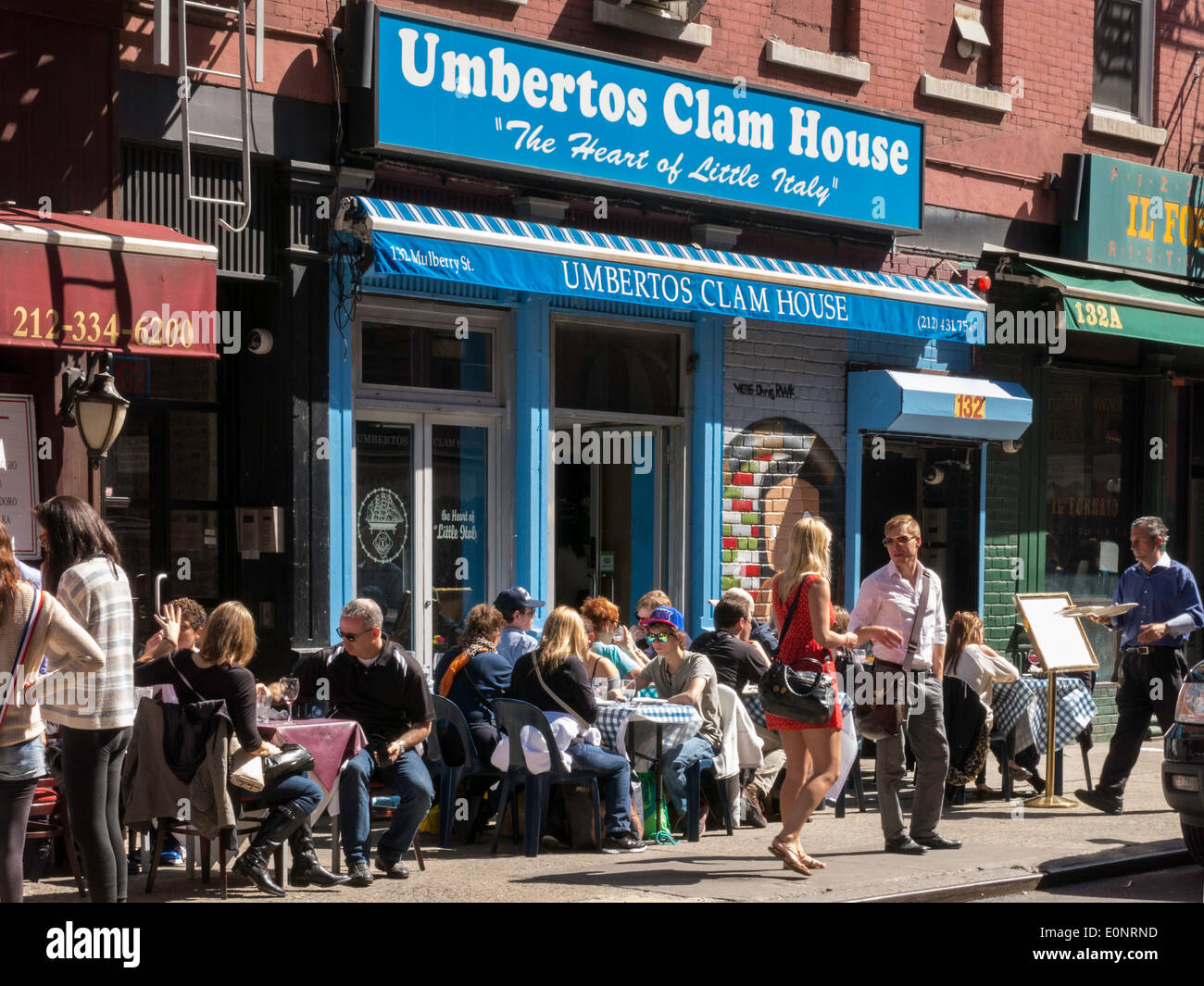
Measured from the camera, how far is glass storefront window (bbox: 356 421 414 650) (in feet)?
36.1

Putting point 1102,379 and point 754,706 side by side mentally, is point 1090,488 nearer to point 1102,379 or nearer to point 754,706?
point 1102,379

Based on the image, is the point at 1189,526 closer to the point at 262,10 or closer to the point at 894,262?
the point at 894,262

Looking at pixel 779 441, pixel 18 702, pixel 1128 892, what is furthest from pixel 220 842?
pixel 779 441

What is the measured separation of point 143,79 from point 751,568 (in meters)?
5.84

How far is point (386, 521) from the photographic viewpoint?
36.5ft

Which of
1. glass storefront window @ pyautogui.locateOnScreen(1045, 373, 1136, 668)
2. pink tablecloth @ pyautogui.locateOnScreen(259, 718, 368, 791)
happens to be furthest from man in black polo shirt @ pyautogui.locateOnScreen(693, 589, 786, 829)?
glass storefront window @ pyautogui.locateOnScreen(1045, 373, 1136, 668)

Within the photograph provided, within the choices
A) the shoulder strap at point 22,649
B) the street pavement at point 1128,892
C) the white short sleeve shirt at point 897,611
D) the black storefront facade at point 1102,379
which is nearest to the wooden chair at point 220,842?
the shoulder strap at point 22,649

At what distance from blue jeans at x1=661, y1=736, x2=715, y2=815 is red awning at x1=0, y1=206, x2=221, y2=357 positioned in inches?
141

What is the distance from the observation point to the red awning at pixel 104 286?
29.0 feet

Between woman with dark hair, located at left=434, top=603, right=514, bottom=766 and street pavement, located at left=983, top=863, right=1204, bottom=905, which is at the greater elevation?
woman with dark hair, located at left=434, top=603, right=514, bottom=766

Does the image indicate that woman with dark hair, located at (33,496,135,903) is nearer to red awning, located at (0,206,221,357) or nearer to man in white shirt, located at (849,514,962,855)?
red awning, located at (0,206,221,357)

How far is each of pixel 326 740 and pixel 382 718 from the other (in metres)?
0.40

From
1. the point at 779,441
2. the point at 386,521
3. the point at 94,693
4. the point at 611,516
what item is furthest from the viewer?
the point at 779,441

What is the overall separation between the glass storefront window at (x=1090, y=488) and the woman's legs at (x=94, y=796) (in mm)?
10503
